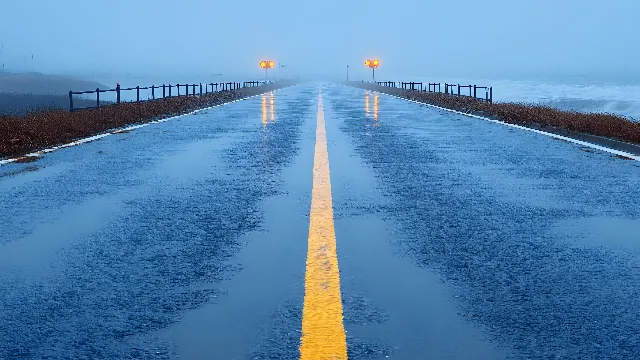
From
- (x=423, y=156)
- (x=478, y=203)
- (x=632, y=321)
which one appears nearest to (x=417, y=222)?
(x=478, y=203)

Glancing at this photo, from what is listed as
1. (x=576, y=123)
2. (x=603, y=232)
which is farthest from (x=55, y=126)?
(x=603, y=232)

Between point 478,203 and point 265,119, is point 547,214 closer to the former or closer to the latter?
point 478,203

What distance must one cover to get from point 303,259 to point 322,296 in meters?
1.11

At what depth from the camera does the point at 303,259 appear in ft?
20.0

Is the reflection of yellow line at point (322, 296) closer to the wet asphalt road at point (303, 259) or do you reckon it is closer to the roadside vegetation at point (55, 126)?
the wet asphalt road at point (303, 259)

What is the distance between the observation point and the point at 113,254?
20.5 ft

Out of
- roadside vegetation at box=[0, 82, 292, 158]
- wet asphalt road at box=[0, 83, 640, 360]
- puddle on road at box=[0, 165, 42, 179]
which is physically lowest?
wet asphalt road at box=[0, 83, 640, 360]

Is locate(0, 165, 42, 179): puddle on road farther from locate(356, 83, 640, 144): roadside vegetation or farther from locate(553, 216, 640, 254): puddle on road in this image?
locate(356, 83, 640, 144): roadside vegetation

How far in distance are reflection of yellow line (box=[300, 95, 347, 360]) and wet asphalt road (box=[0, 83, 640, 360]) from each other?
0.07 m

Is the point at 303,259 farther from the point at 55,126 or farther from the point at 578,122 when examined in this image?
the point at 578,122

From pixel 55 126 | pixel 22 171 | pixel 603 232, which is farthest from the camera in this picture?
pixel 55 126

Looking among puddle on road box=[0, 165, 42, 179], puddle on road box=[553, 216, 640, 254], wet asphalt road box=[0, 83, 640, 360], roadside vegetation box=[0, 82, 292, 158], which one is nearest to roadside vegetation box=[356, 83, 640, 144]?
wet asphalt road box=[0, 83, 640, 360]

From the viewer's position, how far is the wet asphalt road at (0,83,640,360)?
4207mm

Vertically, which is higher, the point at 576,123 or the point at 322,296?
the point at 576,123
